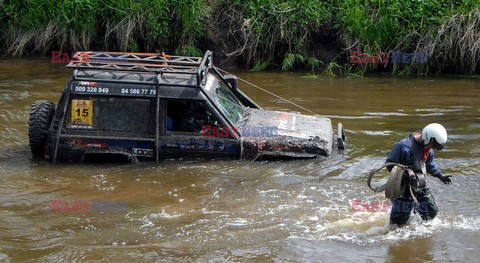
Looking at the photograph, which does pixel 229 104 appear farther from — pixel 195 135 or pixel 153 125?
pixel 153 125

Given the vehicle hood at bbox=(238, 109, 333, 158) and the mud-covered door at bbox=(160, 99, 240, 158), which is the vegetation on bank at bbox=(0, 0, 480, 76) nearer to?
the vehicle hood at bbox=(238, 109, 333, 158)

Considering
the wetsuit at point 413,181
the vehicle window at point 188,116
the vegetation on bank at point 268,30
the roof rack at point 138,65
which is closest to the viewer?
the wetsuit at point 413,181

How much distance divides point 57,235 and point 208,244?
1.54m

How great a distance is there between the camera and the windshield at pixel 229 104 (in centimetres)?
933

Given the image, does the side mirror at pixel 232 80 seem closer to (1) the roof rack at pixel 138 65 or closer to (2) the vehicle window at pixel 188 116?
(1) the roof rack at pixel 138 65

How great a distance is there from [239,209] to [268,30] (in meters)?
9.16

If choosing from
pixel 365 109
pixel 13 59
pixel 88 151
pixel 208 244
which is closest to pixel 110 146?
pixel 88 151

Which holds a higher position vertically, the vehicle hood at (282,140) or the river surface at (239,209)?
the vehicle hood at (282,140)

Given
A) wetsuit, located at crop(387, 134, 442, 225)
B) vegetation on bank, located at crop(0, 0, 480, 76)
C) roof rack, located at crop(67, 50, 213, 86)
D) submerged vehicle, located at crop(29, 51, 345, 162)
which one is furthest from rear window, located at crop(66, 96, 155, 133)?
vegetation on bank, located at crop(0, 0, 480, 76)

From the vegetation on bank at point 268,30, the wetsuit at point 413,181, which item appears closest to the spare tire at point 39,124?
the wetsuit at point 413,181

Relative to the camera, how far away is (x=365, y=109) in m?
12.8

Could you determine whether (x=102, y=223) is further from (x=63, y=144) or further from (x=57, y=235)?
(x=63, y=144)

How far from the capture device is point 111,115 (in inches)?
362

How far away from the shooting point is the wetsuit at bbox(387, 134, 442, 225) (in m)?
7.16
